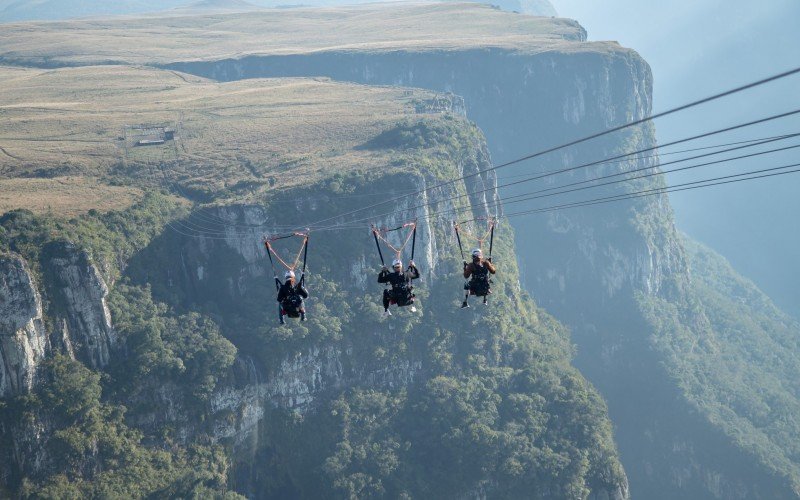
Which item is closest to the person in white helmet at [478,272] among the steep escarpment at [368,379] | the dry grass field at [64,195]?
the steep escarpment at [368,379]

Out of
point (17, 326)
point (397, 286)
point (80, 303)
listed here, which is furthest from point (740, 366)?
point (397, 286)

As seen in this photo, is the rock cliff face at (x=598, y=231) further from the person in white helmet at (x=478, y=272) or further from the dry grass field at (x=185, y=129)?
the person in white helmet at (x=478, y=272)

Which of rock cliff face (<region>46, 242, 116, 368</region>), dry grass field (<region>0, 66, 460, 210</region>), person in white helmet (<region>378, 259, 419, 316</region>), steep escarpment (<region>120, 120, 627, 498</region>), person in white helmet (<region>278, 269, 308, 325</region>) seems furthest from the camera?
dry grass field (<region>0, 66, 460, 210</region>)

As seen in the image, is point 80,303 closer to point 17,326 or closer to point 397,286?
point 17,326

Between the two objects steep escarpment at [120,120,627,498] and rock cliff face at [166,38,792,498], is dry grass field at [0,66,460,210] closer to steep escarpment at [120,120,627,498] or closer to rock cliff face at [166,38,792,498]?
steep escarpment at [120,120,627,498]

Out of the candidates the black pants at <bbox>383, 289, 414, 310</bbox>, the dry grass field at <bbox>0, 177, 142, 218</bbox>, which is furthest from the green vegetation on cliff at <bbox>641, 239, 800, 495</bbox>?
the dry grass field at <bbox>0, 177, 142, 218</bbox>

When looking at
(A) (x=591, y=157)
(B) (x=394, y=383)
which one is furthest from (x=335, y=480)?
(A) (x=591, y=157)
